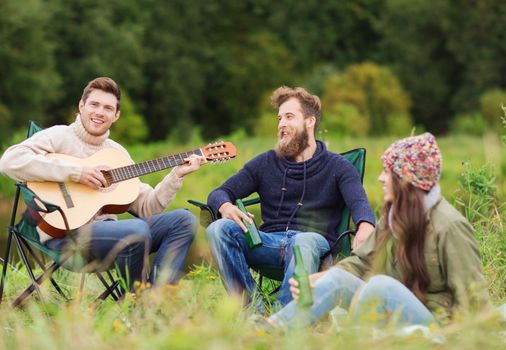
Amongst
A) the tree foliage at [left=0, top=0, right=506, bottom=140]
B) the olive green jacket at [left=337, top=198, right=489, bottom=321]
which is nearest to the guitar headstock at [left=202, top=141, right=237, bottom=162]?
the olive green jacket at [left=337, top=198, right=489, bottom=321]

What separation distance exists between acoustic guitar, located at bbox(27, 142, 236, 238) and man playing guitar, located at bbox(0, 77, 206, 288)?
0.03m

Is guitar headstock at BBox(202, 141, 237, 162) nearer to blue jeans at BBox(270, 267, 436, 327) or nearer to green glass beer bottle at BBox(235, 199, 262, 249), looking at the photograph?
green glass beer bottle at BBox(235, 199, 262, 249)

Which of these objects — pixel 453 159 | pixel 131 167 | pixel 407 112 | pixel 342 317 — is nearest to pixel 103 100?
pixel 131 167

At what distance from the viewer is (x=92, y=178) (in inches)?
188

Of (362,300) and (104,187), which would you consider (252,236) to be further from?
(362,300)

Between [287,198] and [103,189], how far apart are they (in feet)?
2.70

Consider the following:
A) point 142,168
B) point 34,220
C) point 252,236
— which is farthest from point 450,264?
point 34,220

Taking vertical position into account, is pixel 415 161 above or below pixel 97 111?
below

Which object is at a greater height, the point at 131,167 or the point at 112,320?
the point at 131,167

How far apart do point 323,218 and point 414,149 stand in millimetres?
1130

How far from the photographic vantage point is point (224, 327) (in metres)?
3.35

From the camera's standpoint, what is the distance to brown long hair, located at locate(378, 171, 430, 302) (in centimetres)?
387

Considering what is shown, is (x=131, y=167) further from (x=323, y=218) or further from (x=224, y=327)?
(x=224, y=327)

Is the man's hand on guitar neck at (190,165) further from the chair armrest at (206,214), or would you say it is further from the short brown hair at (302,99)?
the short brown hair at (302,99)
